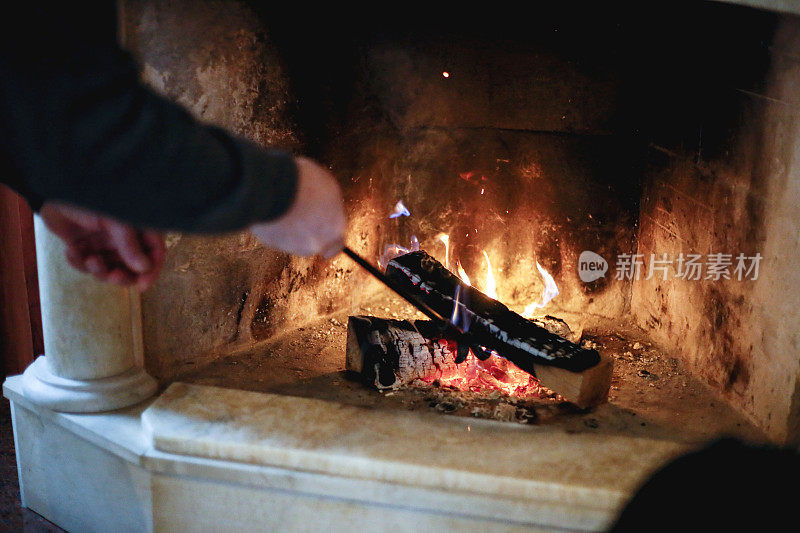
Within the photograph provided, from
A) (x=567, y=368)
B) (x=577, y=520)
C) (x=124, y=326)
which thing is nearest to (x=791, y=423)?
(x=567, y=368)

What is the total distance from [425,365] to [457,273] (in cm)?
76

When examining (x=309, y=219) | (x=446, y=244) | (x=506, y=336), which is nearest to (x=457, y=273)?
(x=446, y=244)

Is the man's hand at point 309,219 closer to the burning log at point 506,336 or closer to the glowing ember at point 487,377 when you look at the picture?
the burning log at point 506,336

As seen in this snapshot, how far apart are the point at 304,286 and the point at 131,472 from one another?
1039 millimetres

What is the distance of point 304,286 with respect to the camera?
9.25 ft

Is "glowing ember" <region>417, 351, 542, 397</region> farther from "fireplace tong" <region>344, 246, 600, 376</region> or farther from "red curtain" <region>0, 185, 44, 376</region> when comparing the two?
"red curtain" <region>0, 185, 44, 376</region>

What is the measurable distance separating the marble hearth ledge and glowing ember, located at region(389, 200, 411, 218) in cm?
126

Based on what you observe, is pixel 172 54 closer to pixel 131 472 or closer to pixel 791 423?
pixel 131 472

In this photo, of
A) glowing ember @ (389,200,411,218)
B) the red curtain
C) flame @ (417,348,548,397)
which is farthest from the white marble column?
glowing ember @ (389,200,411,218)

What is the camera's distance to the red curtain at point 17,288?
108 inches

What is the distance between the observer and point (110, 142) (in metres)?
0.78
